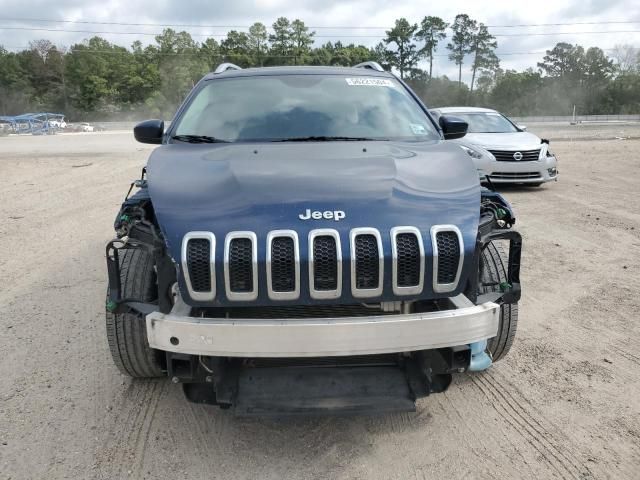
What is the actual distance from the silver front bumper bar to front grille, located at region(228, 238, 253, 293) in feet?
0.49

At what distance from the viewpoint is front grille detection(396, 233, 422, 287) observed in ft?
7.77

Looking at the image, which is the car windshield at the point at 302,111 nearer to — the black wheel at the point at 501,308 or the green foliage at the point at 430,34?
the black wheel at the point at 501,308

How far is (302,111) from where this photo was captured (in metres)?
3.74

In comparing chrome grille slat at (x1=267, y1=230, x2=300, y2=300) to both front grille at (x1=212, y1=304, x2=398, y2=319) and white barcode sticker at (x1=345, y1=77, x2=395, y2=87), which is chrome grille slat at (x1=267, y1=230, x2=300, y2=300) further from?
white barcode sticker at (x1=345, y1=77, x2=395, y2=87)

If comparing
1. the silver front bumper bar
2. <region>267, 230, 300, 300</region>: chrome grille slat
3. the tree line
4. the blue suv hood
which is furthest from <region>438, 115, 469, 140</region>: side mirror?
the tree line

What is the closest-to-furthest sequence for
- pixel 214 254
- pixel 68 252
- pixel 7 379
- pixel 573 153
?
pixel 214 254 → pixel 7 379 → pixel 68 252 → pixel 573 153

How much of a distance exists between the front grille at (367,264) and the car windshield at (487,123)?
10148mm

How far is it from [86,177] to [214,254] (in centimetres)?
1218

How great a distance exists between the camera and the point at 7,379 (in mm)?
3480

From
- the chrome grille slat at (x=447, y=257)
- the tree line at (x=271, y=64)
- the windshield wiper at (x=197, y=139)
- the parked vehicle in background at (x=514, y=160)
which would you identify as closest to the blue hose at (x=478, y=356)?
the chrome grille slat at (x=447, y=257)

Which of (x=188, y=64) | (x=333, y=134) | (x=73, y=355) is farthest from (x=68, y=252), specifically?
(x=188, y=64)

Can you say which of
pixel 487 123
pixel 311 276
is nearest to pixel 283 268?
pixel 311 276

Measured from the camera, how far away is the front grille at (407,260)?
2.37 meters

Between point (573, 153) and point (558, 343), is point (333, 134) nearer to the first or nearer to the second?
point (558, 343)
